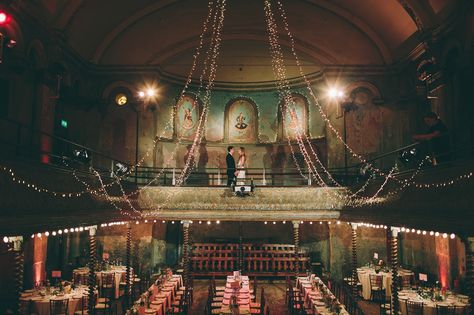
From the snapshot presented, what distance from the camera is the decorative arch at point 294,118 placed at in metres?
24.9

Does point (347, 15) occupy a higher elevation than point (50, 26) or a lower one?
higher

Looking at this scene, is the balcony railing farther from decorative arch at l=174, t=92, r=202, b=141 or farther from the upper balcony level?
decorative arch at l=174, t=92, r=202, b=141

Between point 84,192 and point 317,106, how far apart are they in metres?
15.3

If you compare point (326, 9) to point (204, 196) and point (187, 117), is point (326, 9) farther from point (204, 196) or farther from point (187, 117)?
point (204, 196)

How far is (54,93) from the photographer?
17797mm

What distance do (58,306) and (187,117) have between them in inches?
545

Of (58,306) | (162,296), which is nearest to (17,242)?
(58,306)

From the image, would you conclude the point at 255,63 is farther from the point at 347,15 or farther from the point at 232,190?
the point at 232,190

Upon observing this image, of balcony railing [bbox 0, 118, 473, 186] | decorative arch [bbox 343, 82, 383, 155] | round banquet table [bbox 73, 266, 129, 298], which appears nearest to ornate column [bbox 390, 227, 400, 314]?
balcony railing [bbox 0, 118, 473, 186]

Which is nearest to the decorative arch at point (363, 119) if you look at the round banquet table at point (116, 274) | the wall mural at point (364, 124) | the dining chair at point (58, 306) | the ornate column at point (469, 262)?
the wall mural at point (364, 124)

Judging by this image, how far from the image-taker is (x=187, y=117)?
25.4 metres

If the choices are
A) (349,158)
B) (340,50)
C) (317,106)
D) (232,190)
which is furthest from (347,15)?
(232,190)

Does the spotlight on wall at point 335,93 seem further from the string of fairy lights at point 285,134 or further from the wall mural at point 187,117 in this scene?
the wall mural at point 187,117

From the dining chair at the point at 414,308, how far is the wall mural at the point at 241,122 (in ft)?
45.7
